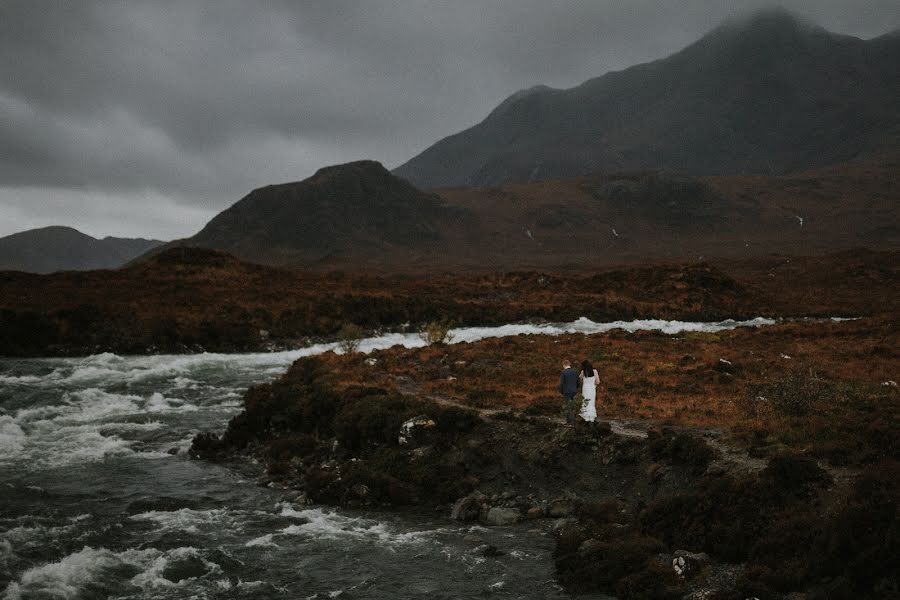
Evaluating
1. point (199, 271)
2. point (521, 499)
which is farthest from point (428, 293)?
point (521, 499)

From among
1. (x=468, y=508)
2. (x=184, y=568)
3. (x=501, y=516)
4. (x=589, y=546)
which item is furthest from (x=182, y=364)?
(x=589, y=546)

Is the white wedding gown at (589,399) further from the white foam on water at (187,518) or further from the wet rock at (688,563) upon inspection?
the white foam on water at (187,518)

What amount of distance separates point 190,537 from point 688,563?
39.7ft

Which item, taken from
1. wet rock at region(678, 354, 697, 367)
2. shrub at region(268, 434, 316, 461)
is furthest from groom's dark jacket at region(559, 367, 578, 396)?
wet rock at region(678, 354, 697, 367)

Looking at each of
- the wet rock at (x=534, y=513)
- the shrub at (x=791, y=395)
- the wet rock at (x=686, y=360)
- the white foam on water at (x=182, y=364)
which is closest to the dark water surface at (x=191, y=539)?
the wet rock at (x=534, y=513)

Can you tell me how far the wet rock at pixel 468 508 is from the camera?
58.1ft

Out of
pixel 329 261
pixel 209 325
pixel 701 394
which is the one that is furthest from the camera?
pixel 329 261

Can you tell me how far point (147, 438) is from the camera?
1054 inches

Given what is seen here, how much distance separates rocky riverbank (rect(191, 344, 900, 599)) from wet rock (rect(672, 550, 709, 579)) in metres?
0.03

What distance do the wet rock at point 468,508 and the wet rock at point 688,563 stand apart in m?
5.70

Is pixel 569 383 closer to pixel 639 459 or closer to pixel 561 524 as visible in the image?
pixel 639 459

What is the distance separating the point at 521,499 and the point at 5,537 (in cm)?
1326

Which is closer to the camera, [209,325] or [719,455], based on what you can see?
[719,455]

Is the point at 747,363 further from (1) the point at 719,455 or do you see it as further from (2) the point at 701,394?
(1) the point at 719,455
